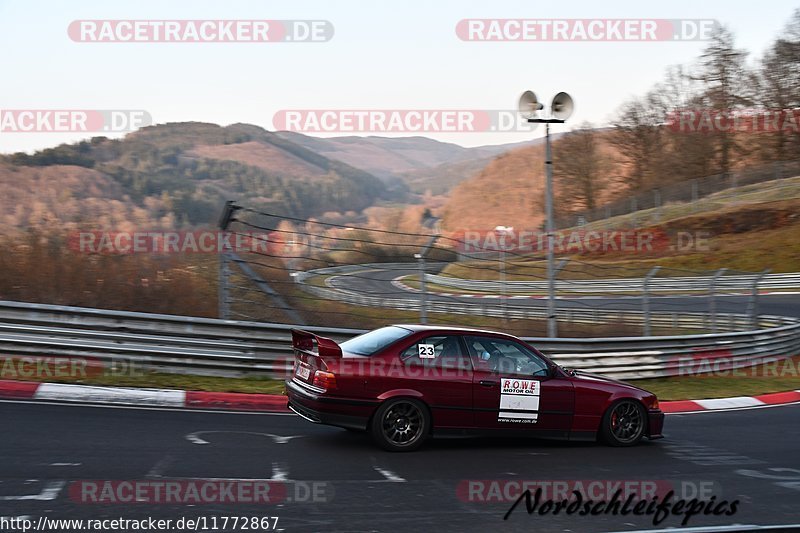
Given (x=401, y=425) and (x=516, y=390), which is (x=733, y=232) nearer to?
(x=516, y=390)

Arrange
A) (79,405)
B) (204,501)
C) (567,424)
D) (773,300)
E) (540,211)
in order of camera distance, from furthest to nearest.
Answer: (540,211) → (773,300) → (79,405) → (567,424) → (204,501)

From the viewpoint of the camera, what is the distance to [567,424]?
29.4ft

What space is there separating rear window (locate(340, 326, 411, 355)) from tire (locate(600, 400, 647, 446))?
259 centimetres

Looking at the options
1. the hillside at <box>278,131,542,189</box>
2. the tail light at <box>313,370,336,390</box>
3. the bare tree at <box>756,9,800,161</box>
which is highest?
the bare tree at <box>756,9,800,161</box>

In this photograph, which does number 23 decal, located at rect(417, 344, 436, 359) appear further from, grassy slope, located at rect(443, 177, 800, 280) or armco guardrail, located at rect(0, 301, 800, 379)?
grassy slope, located at rect(443, 177, 800, 280)

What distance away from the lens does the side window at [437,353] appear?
27.7 ft

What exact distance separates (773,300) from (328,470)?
28614 millimetres

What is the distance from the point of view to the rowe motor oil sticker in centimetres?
864

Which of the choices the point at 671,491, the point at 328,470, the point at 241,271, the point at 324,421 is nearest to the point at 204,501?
the point at 328,470

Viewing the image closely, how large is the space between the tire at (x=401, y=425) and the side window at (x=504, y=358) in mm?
843

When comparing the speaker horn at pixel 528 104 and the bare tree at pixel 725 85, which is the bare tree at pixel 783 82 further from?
the speaker horn at pixel 528 104

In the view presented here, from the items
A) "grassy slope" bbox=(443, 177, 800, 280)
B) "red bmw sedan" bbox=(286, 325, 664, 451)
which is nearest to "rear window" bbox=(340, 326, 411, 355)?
"red bmw sedan" bbox=(286, 325, 664, 451)

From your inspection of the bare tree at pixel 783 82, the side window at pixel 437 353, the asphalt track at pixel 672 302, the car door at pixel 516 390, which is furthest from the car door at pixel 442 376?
the bare tree at pixel 783 82

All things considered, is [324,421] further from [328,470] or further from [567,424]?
[567,424]
